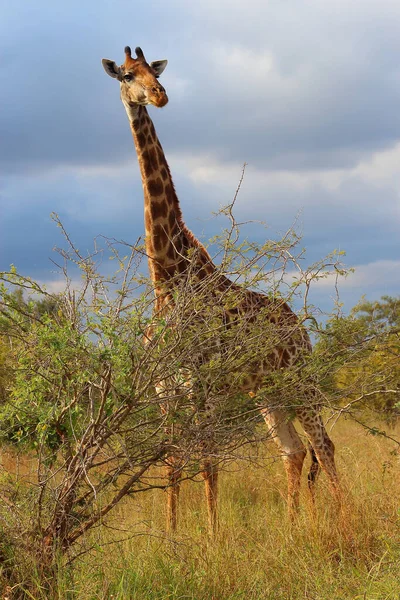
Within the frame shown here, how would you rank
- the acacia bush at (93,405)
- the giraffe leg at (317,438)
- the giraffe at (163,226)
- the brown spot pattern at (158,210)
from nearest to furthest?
the acacia bush at (93,405) → the giraffe at (163,226) → the brown spot pattern at (158,210) → the giraffe leg at (317,438)

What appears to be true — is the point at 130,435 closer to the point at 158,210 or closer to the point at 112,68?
the point at 158,210

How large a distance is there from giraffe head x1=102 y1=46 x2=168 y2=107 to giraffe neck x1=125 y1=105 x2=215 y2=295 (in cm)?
15

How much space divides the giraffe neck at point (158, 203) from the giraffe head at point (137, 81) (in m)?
0.15

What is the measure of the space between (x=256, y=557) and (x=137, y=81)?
14.5 feet

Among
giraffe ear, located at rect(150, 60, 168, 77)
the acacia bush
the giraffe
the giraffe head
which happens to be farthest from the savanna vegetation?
giraffe ear, located at rect(150, 60, 168, 77)

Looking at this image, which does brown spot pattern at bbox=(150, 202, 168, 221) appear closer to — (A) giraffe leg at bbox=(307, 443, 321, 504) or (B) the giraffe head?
(B) the giraffe head

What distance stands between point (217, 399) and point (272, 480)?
363 cm

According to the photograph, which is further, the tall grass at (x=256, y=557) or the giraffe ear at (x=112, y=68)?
the giraffe ear at (x=112, y=68)

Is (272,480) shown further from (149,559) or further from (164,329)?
(164,329)

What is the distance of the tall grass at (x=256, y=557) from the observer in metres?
4.01

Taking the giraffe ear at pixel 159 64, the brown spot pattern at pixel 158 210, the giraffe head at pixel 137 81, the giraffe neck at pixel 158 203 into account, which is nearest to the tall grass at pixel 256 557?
the giraffe neck at pixel 158 203

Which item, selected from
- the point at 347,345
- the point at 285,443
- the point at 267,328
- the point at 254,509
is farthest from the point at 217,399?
the point at 285,443

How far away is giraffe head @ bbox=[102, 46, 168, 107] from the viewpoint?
21.9 ft

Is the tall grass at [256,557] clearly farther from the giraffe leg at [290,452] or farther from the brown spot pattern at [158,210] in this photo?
the brown spot pattern at [158,210]
